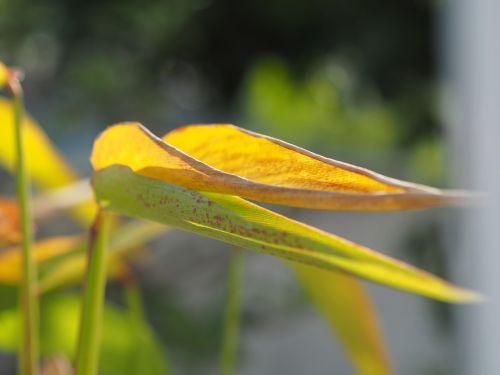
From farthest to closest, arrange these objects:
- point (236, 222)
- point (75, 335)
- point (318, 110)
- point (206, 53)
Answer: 1. point (206, 53)
2. point (318, 110)
3. point (75, 335)
4. point (236, 222)

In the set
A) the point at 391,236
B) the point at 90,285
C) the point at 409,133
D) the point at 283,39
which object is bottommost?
the point at 90,285

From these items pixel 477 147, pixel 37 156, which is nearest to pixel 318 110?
pixel 477 147

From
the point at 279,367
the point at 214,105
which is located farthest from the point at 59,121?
the point at 279,367

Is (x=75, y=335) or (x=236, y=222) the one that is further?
(x=75, y=335)

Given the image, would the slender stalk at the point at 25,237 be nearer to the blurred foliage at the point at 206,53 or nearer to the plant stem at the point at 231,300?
the plant stem at the point at 231,300

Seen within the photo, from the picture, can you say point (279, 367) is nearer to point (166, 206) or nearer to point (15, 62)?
point (15, 62)

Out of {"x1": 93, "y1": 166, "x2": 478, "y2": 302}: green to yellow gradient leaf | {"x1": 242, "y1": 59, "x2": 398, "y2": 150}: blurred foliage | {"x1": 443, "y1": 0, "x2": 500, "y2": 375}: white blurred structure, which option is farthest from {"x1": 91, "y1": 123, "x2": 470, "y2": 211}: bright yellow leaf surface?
{"x1": 443, "y1": 0, "x2": 500, "y2": 375}: white blurred structure

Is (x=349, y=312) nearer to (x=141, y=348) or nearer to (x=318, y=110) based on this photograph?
(x=141, y=348)
